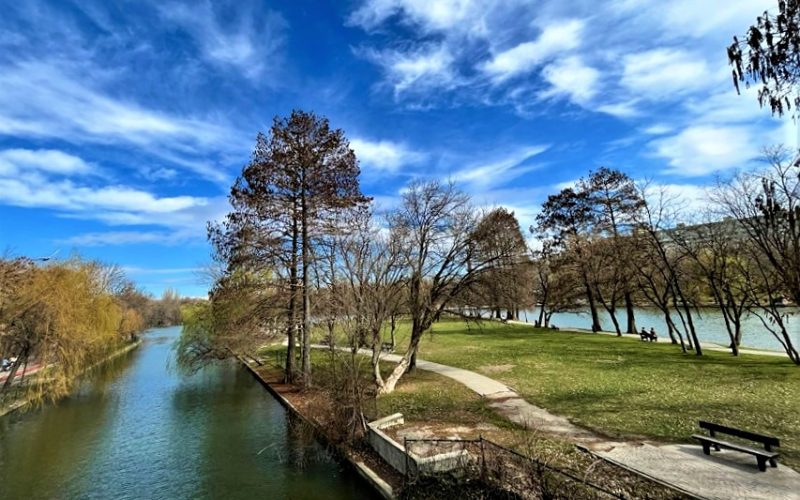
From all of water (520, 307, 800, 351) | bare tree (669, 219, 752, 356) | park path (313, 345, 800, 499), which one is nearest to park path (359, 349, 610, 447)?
park path (313, 345, 800, 499)

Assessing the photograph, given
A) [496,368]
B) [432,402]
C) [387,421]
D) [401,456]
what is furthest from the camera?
[496,368]

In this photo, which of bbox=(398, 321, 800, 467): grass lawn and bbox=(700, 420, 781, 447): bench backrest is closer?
bbox=(700, 420, 781, 447): bench backrest

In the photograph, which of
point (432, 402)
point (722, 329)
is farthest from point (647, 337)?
point (432, 402)

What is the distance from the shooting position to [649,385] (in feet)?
51.2

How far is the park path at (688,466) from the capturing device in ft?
23.6

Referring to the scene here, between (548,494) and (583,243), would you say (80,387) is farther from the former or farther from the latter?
(583,243)

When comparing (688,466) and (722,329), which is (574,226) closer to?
(722,329)

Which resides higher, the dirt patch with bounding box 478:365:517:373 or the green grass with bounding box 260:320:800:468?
the green grass with bounding box 260:320:800:468

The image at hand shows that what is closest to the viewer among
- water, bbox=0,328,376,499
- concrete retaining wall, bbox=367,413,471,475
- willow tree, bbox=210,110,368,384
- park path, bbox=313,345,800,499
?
park path, bbox=313,345,800,499

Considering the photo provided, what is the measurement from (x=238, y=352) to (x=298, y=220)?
904 centimetres

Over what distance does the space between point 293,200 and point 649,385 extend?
16390 mm

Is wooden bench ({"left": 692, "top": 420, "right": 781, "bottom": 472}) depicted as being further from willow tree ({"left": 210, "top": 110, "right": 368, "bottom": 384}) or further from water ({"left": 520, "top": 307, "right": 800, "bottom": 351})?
water ({"left": 520, "top": 307, "right": 800, "bottom": 351})

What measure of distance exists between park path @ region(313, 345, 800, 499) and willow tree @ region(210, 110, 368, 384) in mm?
11880

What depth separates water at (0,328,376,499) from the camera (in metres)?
11.7
